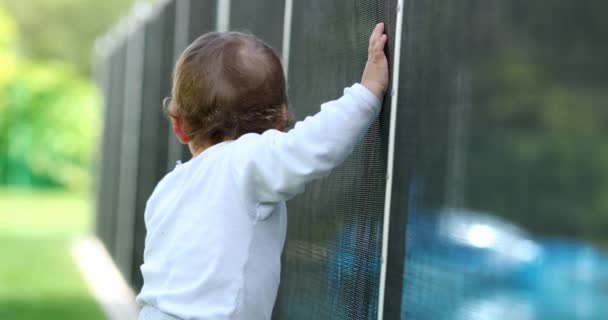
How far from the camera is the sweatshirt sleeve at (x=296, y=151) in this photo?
266 cm

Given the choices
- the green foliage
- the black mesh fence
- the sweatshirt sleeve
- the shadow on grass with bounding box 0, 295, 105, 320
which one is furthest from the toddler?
the green foliage

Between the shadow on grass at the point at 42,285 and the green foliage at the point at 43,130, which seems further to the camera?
the green foliage at the point at 43,130

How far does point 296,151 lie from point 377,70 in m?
0.43

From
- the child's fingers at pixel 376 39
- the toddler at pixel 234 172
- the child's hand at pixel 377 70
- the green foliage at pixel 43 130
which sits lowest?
the green foliage at pixel 43 130

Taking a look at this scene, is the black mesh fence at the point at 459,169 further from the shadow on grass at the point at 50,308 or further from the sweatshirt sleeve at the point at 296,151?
the shadow on grass at the point at 50,308

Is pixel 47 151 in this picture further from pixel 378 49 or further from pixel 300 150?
pixel 300 150

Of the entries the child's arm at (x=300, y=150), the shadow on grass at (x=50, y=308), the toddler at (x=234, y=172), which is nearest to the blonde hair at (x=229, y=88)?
the toddler at (x=234, y=172)

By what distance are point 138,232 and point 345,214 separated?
5404 mm

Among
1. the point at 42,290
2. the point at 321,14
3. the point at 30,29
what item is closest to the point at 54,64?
the point at 30,29

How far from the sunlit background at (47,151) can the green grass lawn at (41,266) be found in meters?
0.01

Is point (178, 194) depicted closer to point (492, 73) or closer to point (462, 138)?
point (462, 138)

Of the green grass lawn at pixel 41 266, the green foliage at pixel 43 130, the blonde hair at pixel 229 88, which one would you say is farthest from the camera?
the green foliage at pixel 43 130

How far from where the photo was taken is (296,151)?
2.66 meters

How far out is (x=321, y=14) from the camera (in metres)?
3.73
